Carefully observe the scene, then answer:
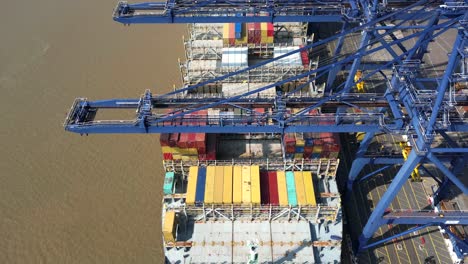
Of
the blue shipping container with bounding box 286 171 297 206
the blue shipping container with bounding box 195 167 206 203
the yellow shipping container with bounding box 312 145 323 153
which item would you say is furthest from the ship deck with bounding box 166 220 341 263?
the yellow shipping container with bounding box 312 145 323 153

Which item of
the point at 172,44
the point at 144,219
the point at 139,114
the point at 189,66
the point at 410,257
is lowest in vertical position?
the point at 410,257

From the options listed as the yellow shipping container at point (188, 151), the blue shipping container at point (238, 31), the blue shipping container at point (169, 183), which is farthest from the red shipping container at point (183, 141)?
the blue shipping container at point (238, 31)

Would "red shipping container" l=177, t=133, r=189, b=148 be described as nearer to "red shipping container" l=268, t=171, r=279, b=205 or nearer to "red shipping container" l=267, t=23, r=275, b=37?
"red shipping container" l=268, t=171, r=279, b=205

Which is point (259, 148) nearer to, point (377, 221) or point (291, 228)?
point (291, 228)

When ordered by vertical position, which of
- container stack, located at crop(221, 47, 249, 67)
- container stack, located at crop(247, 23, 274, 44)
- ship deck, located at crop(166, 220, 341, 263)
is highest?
container stack, located at crop(247, 23, 274, 44)

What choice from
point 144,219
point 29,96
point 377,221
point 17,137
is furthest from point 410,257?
point 29,96

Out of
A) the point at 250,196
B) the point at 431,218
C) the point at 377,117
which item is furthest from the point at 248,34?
the point at 431,218

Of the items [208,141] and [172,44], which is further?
[172,44]
